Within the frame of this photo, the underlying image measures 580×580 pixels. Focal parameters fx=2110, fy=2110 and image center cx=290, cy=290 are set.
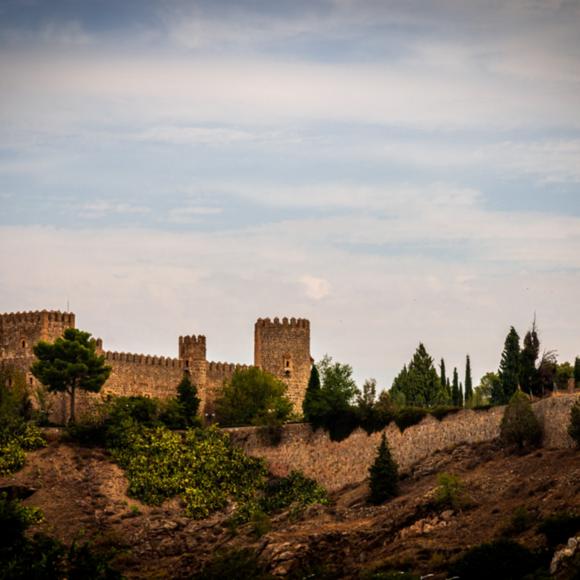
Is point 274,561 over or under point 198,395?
under

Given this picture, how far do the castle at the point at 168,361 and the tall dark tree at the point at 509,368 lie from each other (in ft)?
55.7

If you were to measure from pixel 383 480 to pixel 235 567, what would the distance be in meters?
8.70

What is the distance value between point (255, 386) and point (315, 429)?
11.1 meters

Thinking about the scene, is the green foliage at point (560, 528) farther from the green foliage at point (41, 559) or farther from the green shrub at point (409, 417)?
the green shrub at point (409, 417)

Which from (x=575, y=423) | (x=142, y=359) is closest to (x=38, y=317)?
(x=142, y=359)

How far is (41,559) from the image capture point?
69.2m

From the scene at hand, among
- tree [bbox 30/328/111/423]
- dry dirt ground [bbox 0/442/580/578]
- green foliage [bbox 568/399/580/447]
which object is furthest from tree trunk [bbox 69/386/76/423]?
green foliage [bbox 568/399/580/447]

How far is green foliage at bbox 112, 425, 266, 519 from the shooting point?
8669 cm

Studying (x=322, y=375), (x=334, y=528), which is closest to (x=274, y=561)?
(x=334, y=528)

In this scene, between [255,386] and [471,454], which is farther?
[255,386]

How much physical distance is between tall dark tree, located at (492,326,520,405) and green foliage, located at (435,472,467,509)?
10524 millimetres

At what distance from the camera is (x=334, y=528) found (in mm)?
76938

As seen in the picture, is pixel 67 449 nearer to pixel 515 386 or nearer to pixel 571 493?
pixel 515 386

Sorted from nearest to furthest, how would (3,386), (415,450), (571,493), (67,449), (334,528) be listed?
(571,493) → (334,528) → (415,450) → (67,449) → (3,386)
